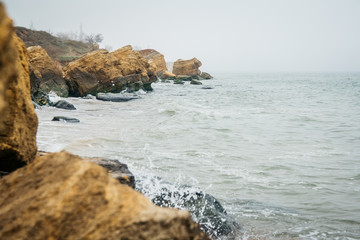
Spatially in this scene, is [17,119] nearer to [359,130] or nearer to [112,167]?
[112,167]

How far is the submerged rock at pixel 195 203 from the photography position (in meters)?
4.92

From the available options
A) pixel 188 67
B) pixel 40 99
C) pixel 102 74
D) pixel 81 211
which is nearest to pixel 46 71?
pixel 40 99

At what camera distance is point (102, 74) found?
2773 centimetres

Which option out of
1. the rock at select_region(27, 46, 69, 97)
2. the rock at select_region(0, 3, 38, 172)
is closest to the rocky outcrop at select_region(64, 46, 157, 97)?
the rock at select_region(27, 46, 69, 97)

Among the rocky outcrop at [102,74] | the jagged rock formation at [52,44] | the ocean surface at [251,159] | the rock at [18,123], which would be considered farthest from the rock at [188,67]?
the rock at [18,123]

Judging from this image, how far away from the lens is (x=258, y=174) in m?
8.45

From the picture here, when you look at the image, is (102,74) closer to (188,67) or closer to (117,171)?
(117,171)

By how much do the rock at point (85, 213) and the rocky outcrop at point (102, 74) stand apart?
24274 millimetres

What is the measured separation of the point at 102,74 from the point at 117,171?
2451cm

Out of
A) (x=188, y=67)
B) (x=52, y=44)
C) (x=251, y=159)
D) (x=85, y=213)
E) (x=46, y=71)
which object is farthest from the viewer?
(x=188, y=67)

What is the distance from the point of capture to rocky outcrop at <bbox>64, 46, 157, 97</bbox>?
2602cm

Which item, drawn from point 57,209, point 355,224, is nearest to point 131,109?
point 355,224

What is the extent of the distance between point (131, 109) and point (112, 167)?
53.6ft

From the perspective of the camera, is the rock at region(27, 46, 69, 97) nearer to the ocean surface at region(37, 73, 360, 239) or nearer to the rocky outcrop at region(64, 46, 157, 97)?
the rocky outcrop at region(64, 46, 157, 97)
